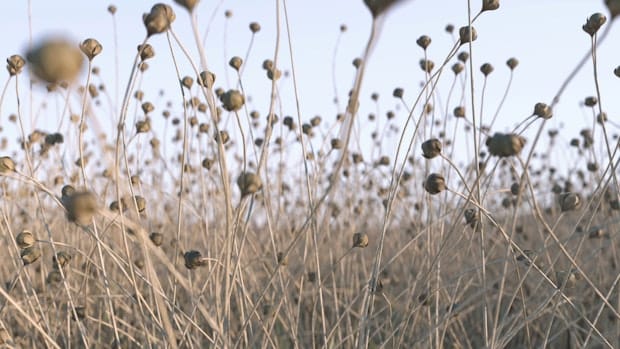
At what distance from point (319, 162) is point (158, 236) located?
77cm

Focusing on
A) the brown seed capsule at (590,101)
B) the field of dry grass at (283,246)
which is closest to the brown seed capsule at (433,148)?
the field of dry grass at (283,246)

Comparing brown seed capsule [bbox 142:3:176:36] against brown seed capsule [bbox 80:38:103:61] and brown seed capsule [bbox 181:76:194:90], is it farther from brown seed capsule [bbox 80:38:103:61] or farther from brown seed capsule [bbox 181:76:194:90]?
brown seed capsule [bbox 181:76:194:90]

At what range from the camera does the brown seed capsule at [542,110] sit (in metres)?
1.55

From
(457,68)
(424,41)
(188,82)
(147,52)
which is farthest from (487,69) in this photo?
(147,52)

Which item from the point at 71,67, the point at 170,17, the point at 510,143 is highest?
the point at 170,17

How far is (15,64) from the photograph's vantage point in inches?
67.1

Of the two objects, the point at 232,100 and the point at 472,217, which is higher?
the point at 232,100

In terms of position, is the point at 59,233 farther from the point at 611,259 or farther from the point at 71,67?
the point at 71,67

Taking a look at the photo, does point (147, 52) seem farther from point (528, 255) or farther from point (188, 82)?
point (528, 255)

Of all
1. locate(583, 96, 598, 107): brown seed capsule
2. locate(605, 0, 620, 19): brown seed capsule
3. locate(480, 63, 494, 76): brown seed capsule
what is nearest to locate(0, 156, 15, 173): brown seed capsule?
locate(605, 0, 620, 19): brown seed capsule

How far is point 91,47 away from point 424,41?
0.95 metres

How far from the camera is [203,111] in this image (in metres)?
2.46

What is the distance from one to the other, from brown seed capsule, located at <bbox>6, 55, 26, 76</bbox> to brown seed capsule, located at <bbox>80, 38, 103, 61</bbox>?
459mm

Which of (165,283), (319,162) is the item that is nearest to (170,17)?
(319,162)
